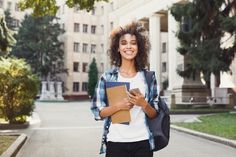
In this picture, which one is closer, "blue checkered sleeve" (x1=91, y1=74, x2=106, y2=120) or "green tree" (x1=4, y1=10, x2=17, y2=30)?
"blue checkered sleeve" (x1=91, y1=74, x2=106, y2=120)

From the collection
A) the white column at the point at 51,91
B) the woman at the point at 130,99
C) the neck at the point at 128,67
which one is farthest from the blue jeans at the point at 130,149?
the white column at the point at 51,91

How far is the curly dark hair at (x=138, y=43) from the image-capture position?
412 centimetres

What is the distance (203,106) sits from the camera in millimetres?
37344

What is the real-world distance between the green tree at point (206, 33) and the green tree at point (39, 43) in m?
48.1

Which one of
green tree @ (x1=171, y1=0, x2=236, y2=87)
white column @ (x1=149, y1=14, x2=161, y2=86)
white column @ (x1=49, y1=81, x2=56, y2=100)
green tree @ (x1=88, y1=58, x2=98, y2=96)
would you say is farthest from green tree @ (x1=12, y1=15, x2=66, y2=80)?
green tree @ (x1=171, y1=0, x2=236, y2=87)

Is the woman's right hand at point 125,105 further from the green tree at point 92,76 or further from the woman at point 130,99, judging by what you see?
the green tree at point 92,76

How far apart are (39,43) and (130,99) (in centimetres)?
7586

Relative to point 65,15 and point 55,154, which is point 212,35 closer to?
point 55,154

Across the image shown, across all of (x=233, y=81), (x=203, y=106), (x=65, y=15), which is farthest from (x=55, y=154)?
(x=65, y=15)

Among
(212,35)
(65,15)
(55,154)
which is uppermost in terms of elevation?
(65,15)

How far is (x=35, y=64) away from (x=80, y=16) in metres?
14.9

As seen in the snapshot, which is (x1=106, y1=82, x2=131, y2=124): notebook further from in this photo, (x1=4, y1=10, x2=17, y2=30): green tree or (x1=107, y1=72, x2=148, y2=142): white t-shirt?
(x1=4, y1=10, x2=17, y2=30): green tree

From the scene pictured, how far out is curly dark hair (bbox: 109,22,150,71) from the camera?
412 cm

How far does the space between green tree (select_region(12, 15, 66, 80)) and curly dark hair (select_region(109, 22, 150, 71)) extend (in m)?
75.1
